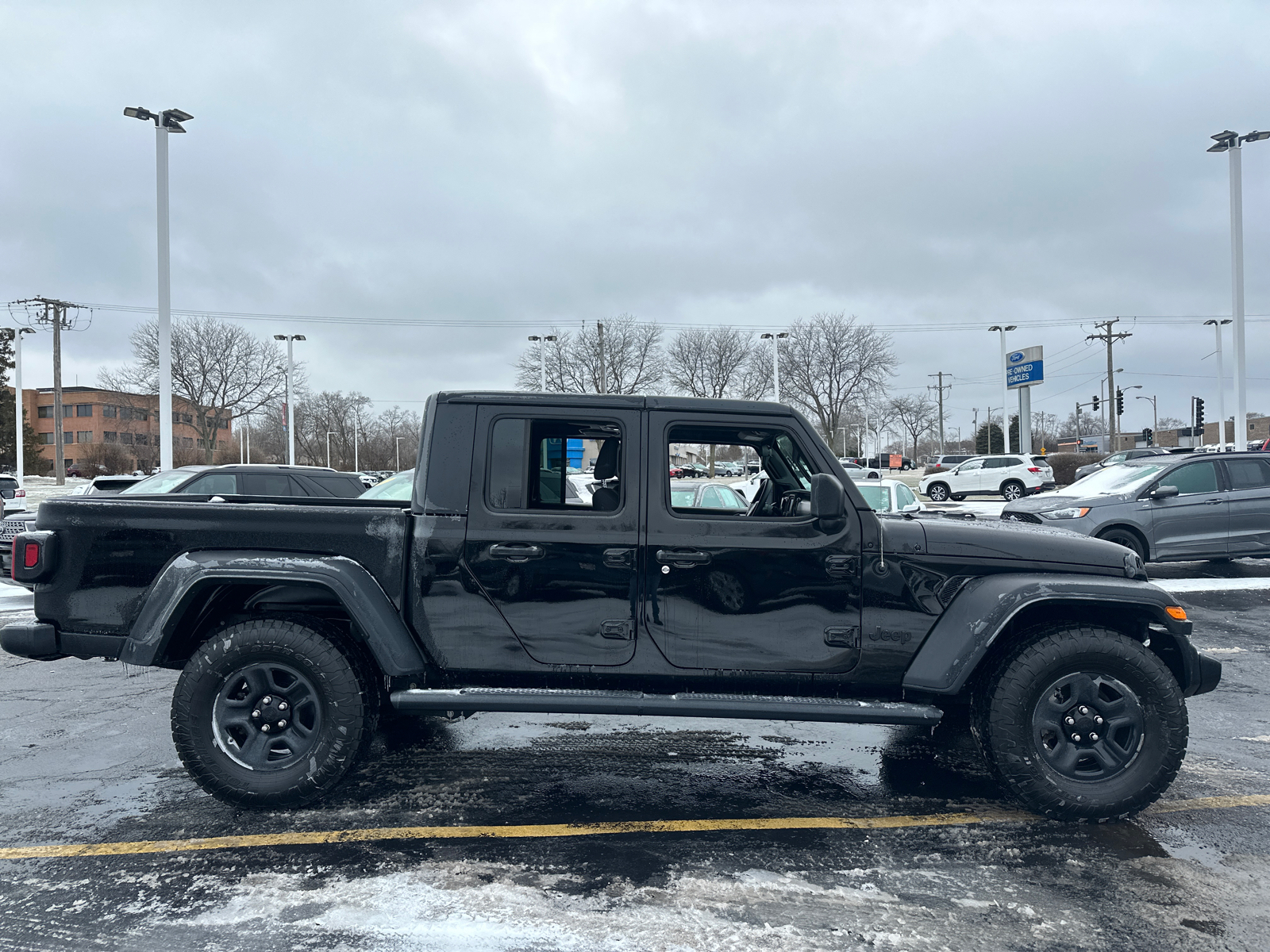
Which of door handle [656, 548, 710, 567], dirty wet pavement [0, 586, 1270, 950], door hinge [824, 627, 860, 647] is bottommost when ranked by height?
dirty wet pavement [0, 586, 1270, 950]

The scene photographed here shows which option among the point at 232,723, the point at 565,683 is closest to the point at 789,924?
the point at 565,683

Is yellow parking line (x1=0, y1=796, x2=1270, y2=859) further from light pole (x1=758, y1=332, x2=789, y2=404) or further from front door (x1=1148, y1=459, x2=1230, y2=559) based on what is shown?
light pole (x1=758, y1=332, x2=789, y2=404)

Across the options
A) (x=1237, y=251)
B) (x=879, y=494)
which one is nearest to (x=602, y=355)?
(x=1237, y=251)

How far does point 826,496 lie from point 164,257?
1935 cm

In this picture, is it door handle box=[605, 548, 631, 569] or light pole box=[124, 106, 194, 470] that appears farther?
light pole box=[124, 106, 194, 470]

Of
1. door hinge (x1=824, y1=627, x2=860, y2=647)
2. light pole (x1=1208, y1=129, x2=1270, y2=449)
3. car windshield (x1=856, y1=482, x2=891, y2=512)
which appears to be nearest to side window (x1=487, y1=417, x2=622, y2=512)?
door hinge (x1=824, y1=627, x2=860, y2=647)

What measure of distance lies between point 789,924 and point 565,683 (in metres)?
1.45

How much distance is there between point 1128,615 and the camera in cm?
391

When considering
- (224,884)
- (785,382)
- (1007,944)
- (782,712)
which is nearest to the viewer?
(1007,944)

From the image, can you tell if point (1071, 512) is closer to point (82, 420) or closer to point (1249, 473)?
point (1249, 473)

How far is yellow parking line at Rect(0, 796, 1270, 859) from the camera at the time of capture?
11.5 ft

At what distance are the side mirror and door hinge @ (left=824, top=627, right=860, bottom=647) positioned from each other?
0.53 meters

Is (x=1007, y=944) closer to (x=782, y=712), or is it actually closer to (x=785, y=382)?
(x=782, y=712)

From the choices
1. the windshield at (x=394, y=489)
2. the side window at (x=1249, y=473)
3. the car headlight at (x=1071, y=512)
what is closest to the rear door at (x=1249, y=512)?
the side window at (x=1249, y=473)
